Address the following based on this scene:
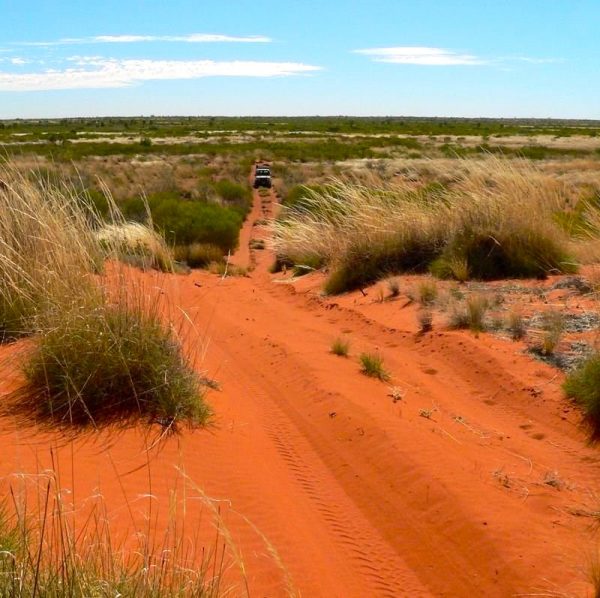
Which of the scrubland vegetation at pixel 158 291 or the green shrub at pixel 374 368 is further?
the green shrub at pixel 374 368

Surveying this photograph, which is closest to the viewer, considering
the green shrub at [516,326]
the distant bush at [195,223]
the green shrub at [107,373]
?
the green shrub at [107,373]

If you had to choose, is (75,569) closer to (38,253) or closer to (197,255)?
(38,253)

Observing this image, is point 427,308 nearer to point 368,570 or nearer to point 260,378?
point 260,378

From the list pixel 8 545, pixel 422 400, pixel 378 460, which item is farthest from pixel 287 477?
pixel 8 545

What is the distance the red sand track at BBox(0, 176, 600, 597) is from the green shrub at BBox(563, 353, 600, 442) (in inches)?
5.6

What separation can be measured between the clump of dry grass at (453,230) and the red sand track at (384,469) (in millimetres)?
3911

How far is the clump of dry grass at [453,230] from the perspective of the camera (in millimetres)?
13038

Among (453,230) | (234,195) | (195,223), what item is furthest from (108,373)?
(234,195)

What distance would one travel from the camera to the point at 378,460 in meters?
6.51

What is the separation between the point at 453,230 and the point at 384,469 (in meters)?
8.10

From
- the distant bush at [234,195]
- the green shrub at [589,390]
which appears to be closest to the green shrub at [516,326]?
the green shrub at [589,390]

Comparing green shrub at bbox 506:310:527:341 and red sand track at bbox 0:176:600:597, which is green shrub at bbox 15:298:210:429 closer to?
red sand track at bbox 0:176:600:597

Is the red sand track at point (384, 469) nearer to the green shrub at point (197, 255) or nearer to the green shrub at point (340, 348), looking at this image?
the green shrub at point (340, 348)

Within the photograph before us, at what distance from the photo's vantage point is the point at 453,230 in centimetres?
1364
